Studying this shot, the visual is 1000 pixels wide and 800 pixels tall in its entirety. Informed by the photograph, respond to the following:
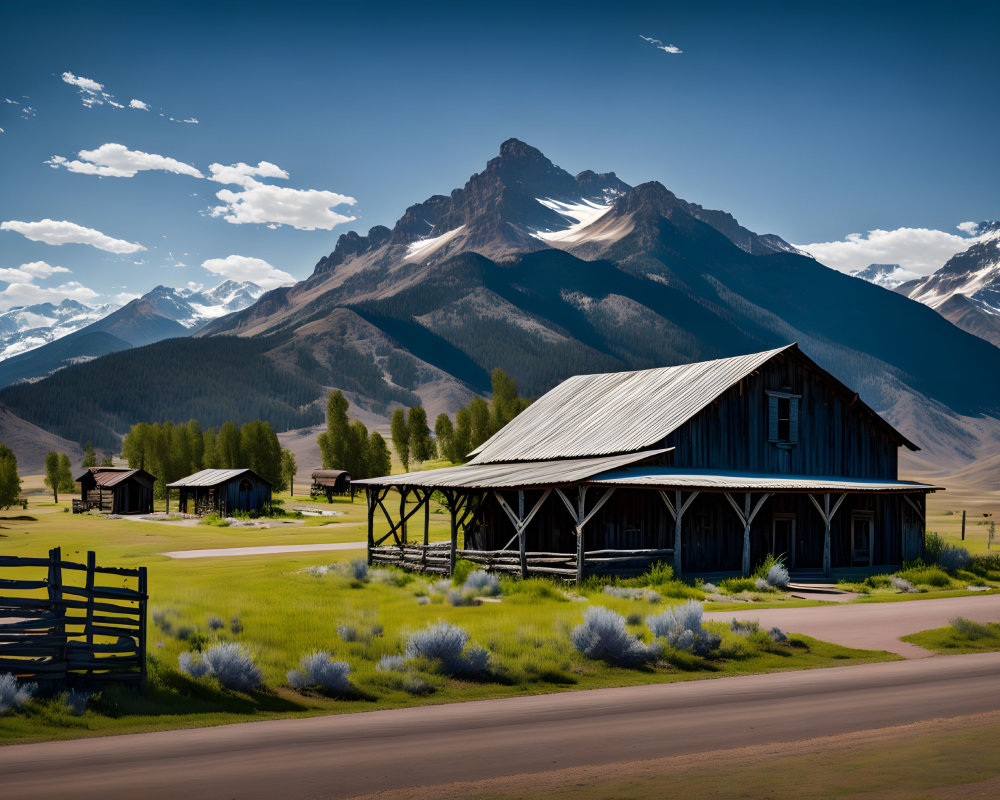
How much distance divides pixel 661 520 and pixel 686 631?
576 inches

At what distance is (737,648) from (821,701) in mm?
4133

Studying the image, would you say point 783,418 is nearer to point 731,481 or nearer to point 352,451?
point 731,481

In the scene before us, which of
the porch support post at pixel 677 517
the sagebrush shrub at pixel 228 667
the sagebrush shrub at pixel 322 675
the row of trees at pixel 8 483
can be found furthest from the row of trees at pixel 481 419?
the sagebrush shrub at pixel 228 667

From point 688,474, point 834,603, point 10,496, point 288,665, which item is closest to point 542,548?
point 688,474

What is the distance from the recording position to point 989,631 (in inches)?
799

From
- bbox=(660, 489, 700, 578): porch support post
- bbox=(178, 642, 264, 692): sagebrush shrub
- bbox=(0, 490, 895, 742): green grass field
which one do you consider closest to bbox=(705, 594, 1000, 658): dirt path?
bbox=(0, 490, 895, 742): green grass field

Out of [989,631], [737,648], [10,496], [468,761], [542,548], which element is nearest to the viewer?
[468,761]

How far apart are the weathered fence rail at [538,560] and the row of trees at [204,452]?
2675 inches

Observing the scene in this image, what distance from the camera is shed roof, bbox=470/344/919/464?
3579cm

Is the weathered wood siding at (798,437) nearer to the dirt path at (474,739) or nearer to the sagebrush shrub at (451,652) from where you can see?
the sagebrush shrub at (451,652)

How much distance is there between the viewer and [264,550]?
44.9 metres

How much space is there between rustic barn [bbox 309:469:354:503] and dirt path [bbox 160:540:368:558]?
50.1 m

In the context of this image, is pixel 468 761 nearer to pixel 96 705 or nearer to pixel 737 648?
pixel 96 705

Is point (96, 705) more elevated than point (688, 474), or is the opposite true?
point (688, 474)
